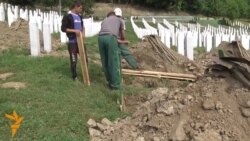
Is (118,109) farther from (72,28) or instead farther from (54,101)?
(72,28)

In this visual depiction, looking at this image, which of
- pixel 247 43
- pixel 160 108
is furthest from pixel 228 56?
pixel 247 43

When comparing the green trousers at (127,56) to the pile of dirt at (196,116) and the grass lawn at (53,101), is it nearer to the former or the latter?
the grass lawn at (53,101)

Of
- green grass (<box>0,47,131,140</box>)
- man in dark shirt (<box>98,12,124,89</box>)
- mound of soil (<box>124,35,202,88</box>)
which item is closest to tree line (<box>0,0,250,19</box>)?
mound of soil (<box>124,35,202,88</box>)

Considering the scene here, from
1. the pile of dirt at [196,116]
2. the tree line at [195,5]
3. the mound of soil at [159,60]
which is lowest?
the tree line at [195,5]

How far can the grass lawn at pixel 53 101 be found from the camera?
702cm

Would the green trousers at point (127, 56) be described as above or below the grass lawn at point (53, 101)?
above

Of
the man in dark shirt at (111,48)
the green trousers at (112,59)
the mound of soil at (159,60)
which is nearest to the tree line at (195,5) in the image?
the mound of soil at (159,60)

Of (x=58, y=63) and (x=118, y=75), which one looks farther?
(x=58, y=63)

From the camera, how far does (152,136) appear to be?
6328 millimetres

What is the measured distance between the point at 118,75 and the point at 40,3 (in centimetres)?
4101

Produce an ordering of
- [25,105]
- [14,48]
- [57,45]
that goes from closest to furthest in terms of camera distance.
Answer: [25,105] → [14,48] → [57,45]

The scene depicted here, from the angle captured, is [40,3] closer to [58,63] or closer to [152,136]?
[58,63]

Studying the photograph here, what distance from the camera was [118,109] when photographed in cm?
828

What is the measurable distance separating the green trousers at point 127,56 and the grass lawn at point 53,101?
64 centimetres
